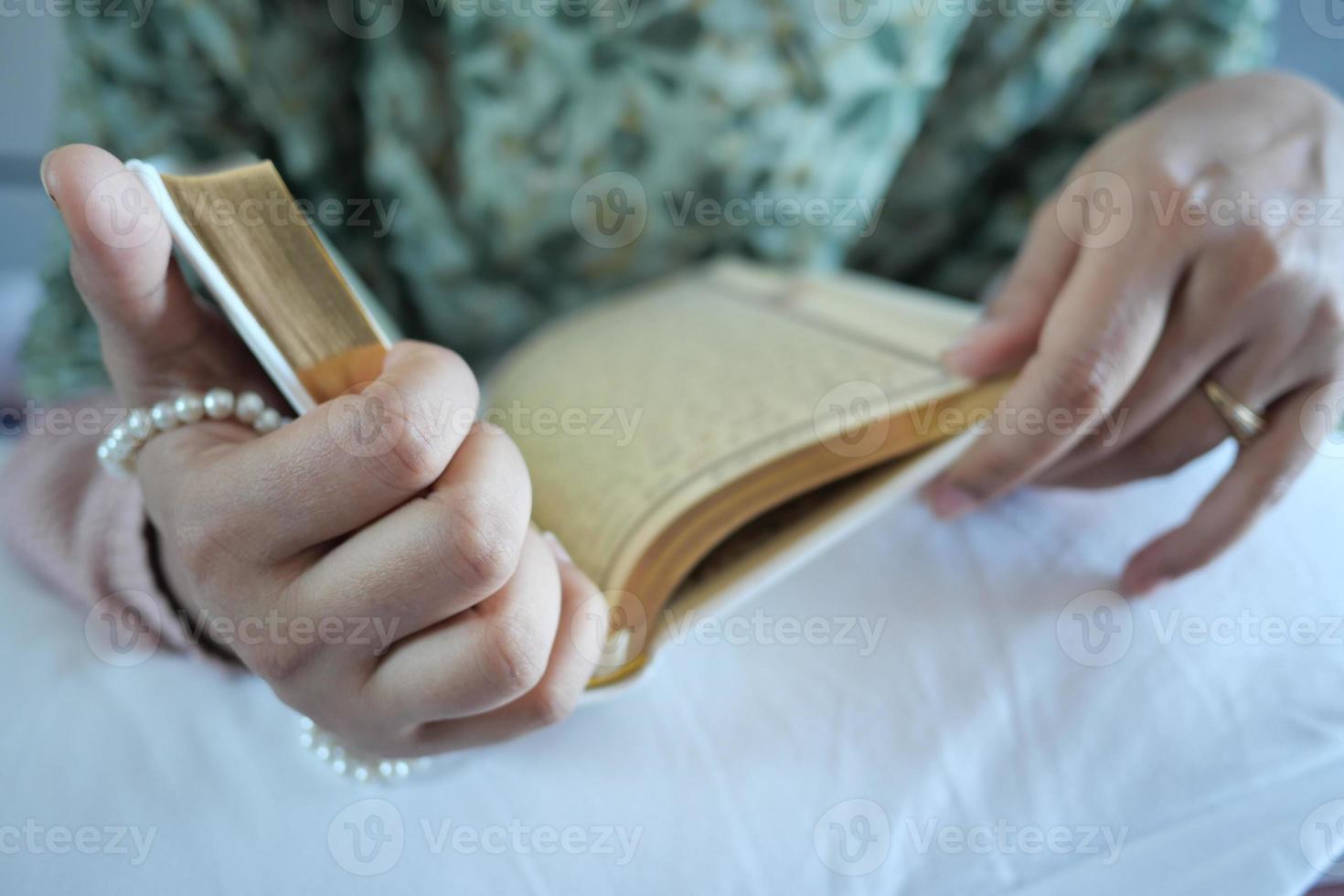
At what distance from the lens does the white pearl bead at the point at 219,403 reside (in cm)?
28

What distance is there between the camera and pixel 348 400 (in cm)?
22

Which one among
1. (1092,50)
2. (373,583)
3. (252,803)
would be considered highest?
(1092,50)

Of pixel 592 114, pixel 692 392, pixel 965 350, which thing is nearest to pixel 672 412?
pixel 692 392

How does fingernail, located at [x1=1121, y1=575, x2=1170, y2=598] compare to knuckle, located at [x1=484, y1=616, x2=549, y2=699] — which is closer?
knuckle, located at [x1=484, y1=616, x2=549, y2=699]

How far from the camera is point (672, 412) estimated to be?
35 centimetres

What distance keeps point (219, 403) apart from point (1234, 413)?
16.1 inches

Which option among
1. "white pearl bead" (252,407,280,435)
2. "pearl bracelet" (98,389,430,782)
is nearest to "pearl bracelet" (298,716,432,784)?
"pearl bracelet" (98,389,430,782)

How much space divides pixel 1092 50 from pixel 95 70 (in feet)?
1.95

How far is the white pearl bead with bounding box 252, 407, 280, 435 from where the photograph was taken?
0.94ft

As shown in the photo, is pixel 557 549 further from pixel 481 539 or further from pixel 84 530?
pixel 84 530

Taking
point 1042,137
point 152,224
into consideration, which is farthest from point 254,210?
point 1042,137

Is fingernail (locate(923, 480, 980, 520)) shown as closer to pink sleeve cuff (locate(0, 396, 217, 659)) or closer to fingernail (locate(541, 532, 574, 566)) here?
fingernail (locate(541, 532, 574, 566))

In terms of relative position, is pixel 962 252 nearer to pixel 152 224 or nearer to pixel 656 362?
pixel 656 362

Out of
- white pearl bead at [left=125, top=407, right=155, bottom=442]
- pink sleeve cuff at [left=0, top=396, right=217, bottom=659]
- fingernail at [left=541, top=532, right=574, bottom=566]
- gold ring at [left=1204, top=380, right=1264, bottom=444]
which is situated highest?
gold ring at [left=1204, top=380, right=1264, bottom=444]
